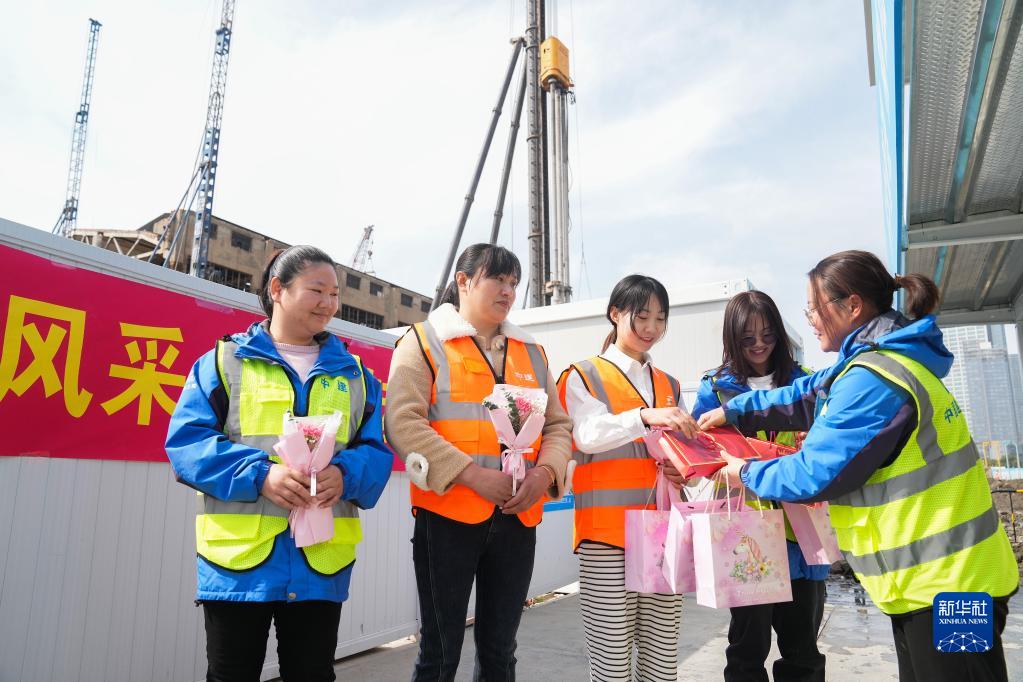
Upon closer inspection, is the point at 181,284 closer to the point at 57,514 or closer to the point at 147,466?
the point at 147,466

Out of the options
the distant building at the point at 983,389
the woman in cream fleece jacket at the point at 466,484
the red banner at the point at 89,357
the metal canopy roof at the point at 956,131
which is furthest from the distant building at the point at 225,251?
the woman in cream fleece jacket at the point at 466,484

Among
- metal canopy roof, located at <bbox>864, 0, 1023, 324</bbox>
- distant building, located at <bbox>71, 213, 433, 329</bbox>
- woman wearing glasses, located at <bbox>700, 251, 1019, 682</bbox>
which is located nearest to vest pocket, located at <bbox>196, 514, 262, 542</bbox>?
woman wearing glasses, located at <bbox>700, 251, 1019, 682</bbox>

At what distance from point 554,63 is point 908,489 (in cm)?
2106

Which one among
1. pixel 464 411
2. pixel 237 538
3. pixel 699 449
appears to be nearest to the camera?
pixel 237 538

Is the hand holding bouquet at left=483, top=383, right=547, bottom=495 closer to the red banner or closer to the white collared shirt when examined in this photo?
the white collared shirt

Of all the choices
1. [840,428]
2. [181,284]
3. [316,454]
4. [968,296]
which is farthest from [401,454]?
[968,296]

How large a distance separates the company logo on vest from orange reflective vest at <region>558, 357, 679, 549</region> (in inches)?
38.1

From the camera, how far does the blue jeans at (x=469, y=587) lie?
1.92 metres

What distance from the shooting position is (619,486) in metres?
2.32

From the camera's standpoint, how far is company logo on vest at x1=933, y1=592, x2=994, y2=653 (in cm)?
143

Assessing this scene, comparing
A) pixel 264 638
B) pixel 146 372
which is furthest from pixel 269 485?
pixel 146 372

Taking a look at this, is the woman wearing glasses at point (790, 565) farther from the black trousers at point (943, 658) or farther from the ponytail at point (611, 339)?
the black trousers at point (943, 658)

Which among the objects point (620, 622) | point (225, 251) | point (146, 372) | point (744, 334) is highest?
point (225, 251)

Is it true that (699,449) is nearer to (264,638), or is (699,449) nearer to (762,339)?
(762,339)
